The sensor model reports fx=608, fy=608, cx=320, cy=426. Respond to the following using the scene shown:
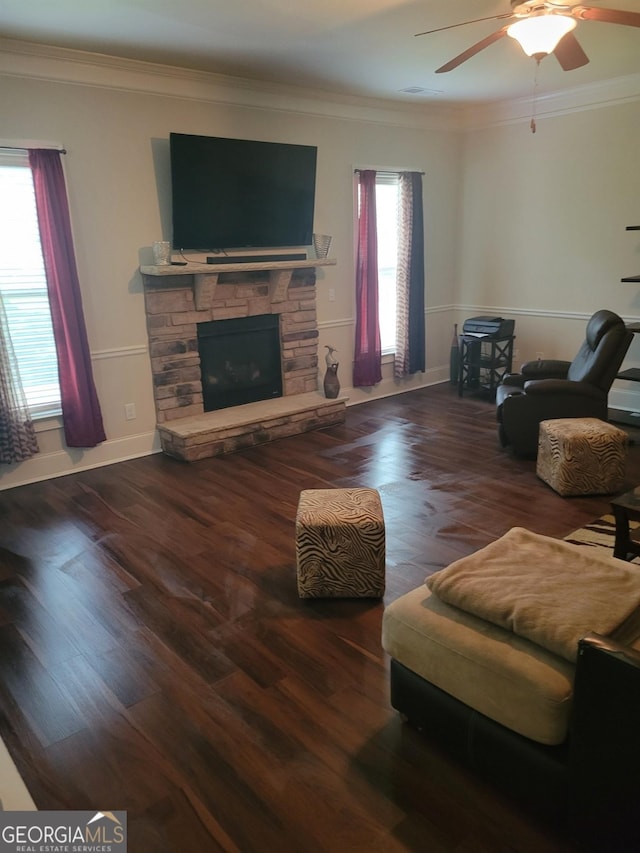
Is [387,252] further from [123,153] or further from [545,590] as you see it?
[545,590]

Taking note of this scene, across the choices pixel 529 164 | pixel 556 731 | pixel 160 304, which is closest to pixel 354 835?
pixel 556 731

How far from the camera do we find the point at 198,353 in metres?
4.97

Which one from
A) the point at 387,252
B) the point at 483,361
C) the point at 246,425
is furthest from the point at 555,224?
the point at 246,425

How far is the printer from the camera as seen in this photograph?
6.22m

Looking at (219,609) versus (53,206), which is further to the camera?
(53,206)

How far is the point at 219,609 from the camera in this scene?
2.77 metres

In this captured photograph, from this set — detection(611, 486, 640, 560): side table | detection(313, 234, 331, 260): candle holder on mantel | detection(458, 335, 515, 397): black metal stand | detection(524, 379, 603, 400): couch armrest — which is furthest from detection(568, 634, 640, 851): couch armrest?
detection(458, 335, 515, 397): black metal stand

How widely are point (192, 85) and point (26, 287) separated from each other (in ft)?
6.44

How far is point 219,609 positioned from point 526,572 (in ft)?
4.68

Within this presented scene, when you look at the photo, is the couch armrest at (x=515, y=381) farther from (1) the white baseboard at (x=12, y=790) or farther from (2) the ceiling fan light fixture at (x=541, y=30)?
(1) the white baseboard at (x=12, y=790)

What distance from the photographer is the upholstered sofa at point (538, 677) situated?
4.70 ft

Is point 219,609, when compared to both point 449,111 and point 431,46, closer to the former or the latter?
point 431,46

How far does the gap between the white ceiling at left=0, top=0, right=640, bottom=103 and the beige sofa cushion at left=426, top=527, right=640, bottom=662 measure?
9.72 ft

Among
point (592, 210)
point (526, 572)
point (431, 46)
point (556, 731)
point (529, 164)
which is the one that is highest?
point (431, 46)
